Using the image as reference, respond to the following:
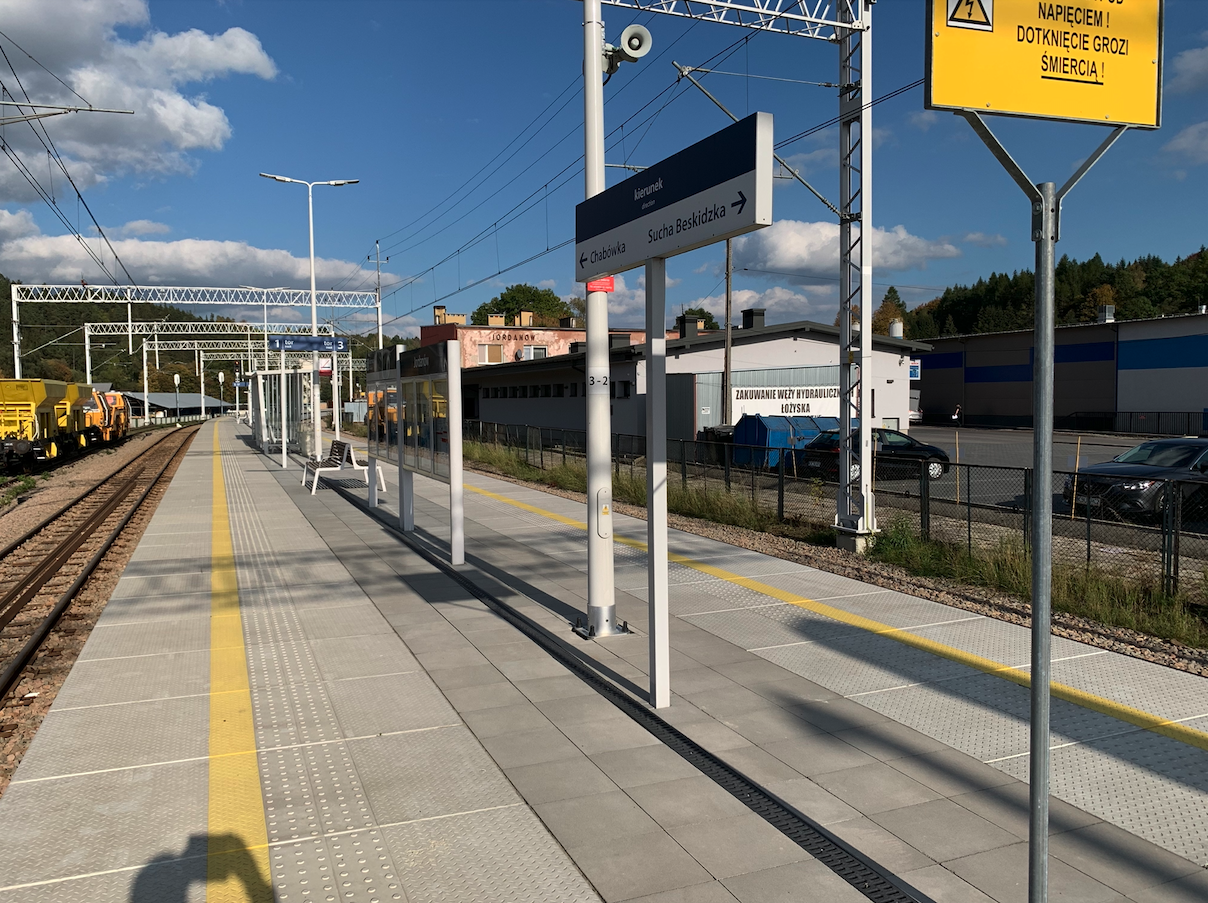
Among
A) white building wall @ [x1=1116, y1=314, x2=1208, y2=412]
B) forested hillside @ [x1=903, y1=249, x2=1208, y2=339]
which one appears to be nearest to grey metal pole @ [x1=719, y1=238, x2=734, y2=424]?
white building wall @ [x1=1116, y1=314, x2=1208, y2=412]

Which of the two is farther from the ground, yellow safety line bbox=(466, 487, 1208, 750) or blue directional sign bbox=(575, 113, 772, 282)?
blue directional sign bbox=(575, 113, 772, 282)

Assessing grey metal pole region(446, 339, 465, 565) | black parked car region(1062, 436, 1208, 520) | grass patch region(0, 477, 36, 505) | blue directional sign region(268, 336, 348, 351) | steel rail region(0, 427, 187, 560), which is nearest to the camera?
grey metal pole region(446, 339, 465, 565)

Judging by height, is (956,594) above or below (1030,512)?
below

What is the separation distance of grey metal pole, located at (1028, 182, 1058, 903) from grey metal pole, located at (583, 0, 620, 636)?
16.6 ft

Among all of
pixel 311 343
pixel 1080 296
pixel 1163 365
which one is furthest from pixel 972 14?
pixel 1080 296

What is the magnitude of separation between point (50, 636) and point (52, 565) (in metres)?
4.18

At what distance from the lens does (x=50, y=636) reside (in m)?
8.30

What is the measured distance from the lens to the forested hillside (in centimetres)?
8181

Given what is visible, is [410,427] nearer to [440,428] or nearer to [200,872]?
[440,428]

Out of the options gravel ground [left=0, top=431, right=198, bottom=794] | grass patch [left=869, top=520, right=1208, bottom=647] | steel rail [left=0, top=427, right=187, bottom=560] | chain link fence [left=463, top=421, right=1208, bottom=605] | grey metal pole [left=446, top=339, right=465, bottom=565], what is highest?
grey metal pole [left=446, top=339, right=465, bottom=565]

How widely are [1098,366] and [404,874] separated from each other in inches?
2092

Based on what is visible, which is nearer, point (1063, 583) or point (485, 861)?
point (485, 861)

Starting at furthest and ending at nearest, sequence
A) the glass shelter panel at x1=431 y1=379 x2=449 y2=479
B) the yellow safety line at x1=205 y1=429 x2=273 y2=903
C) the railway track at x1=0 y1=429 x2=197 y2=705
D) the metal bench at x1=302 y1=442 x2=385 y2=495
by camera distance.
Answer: the metal bench at x1=302 y1=442 x2=385 y2=495
the glass shelter panel at x1=431 y1=379 x2=449 y2=479
the railway track at x1=0 y1=429 x2=197 y2=705
the yellow safety line at x1=205 y1=429 x2=273 y2=903

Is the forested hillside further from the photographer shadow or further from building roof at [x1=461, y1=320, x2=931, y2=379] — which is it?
the photographer shadow
